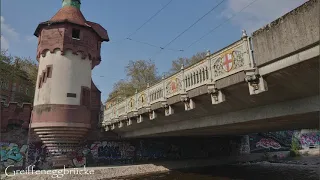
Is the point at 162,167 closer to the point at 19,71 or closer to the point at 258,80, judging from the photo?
the point at 258,80

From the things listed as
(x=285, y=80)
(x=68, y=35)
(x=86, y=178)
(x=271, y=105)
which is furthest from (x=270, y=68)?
(x=68, y=35)

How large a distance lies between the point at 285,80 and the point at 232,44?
2283mm

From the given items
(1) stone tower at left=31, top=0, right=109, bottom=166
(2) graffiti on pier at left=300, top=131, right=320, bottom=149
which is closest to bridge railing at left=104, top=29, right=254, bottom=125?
(1) stone tower at left=31, top=0, right=109, bottom=166

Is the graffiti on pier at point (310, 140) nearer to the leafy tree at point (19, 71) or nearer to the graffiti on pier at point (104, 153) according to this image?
the graffiti on pier at point (104, 153)

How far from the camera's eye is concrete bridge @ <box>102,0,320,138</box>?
659 cm

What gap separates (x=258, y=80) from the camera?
7.89m

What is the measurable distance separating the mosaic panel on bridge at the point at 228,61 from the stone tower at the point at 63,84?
16.0 metres

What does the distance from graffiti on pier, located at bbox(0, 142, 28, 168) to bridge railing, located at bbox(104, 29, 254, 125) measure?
1216 centimetres

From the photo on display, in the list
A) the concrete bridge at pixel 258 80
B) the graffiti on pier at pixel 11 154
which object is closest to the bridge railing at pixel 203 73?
the concrete bridge at pixel 258 80

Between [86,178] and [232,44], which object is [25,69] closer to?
[86,178]

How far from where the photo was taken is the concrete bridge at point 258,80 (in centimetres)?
659

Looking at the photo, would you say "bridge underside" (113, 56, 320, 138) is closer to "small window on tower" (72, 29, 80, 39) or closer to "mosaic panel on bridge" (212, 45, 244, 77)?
"mosaic panel on bridge" (212, 45, 244, 77)

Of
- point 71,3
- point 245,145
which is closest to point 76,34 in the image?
point 71,3

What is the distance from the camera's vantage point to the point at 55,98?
21.2 m
